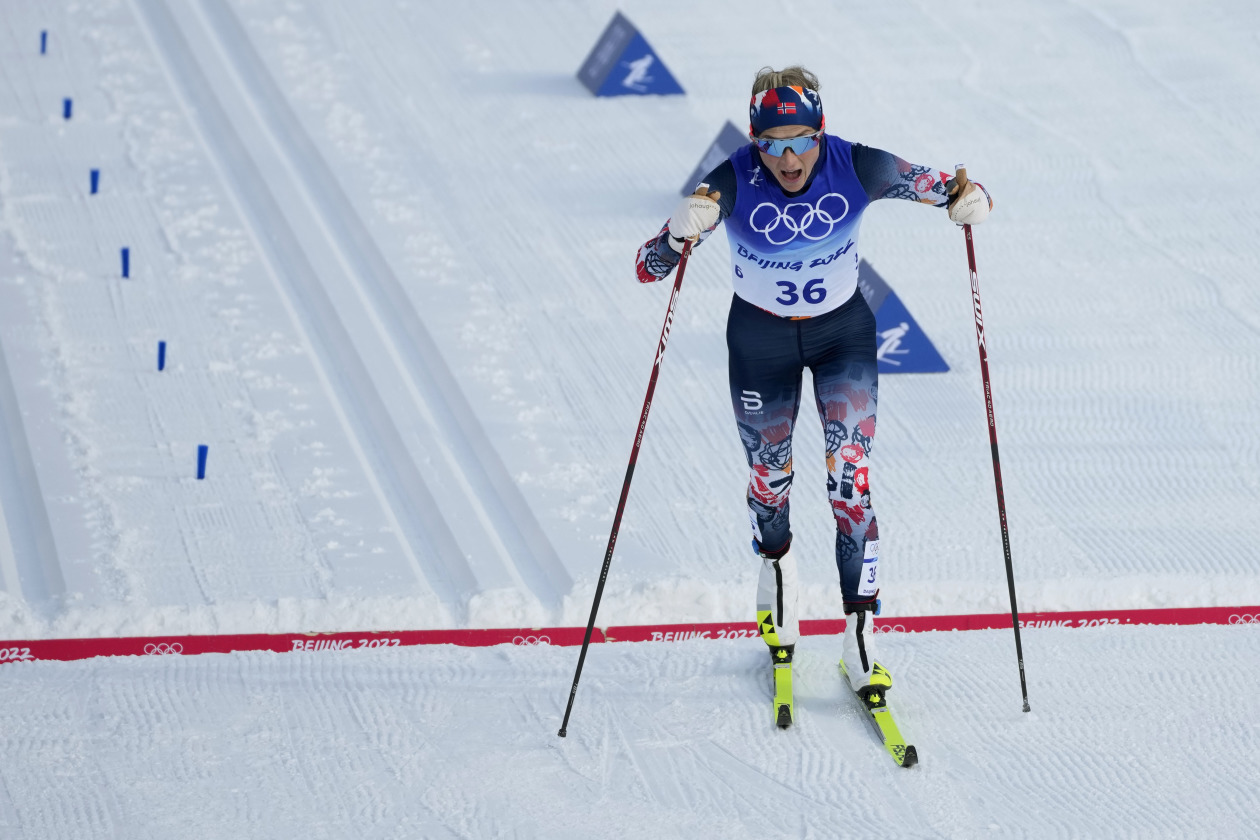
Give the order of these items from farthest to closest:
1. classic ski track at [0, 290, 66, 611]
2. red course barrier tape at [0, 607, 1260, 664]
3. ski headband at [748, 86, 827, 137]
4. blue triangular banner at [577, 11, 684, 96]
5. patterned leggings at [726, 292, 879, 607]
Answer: blue triangular banner at [577, 11, 684, 96]
classic ski track at [0, 290, 66, 611]
red course barrier tape at [0, 607, 1260, 664]
patterned leggings at [726, 292, 879, 607]
ski headband at [748, 86, 827, 137]

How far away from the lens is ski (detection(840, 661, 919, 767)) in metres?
3.83

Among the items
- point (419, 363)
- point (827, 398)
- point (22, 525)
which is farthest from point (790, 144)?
point (22, 525)

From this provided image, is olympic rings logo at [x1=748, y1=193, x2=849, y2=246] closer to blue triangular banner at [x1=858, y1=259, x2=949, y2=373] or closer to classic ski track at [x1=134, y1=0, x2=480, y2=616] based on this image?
classic ski track at [x1=134, y1=0, x2=480, y2=616]

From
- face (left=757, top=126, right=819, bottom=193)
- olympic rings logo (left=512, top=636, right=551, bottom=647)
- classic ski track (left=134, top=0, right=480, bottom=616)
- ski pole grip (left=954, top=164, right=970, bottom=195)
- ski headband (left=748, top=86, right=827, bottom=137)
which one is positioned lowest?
classic ski track (left=134, top=0, right=480, bottom=616)

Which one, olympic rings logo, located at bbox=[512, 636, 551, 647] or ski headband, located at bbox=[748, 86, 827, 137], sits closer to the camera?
ski headband, located at bbox=[748, 86, 827, 137]

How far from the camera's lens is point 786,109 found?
356cm

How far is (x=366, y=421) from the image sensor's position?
6.03m

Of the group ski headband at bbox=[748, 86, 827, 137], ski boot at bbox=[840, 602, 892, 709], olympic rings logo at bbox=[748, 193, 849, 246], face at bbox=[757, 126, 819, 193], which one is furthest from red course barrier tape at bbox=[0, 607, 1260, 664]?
ski headband at bbox=[748, 86, 827, 137]

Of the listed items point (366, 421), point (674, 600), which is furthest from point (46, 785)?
point (366, 421)

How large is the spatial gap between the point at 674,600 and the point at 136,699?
1.73 metres

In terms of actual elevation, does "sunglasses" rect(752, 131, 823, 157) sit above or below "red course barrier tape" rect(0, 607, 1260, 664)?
above

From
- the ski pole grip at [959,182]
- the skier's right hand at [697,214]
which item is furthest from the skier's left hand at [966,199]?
the skier's right hand at [697,214]

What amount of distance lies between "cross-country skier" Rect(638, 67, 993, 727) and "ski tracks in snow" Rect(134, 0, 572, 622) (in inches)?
49.4

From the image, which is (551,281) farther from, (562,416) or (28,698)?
(28,698)
